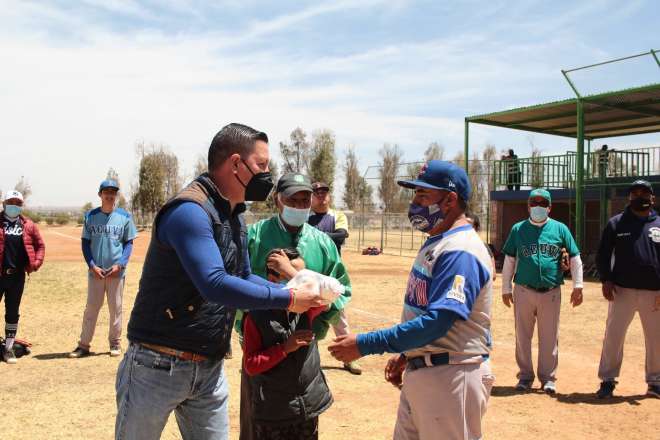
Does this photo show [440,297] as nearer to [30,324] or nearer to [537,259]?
[537,259]

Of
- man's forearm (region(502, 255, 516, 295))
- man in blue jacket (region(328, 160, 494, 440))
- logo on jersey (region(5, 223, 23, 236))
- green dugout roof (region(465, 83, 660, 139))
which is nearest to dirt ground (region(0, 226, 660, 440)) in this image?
man's forearm (region(502, 255, 516, 295))

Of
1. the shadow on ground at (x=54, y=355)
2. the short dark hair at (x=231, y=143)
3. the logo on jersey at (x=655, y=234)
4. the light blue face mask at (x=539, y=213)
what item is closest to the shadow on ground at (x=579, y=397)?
the logo on jersey at (x=655, y=234)

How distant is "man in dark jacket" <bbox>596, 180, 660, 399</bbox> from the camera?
6488 mm

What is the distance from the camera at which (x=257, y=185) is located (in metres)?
2.88

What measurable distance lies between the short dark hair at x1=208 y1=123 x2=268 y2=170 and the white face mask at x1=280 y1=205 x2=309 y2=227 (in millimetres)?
1627

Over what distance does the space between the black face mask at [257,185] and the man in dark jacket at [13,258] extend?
5.96m

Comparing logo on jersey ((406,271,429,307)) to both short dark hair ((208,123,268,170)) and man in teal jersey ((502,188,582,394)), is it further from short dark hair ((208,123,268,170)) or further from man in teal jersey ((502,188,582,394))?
man in teal jersey ((502,188,582,394))

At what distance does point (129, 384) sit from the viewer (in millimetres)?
2744

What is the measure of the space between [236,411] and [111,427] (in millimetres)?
1125

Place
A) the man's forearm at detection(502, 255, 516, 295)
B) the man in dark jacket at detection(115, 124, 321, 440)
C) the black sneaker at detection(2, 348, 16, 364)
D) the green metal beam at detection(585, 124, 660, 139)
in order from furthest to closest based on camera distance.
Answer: the green metal beam at detection(585, 124, 660, 139)
the black sneaker at detection(2, 348, 16, 364)
the man's forearm at detection(502, 255, 516, 295)
the man in dark jacket at detection(115, 124, 321, 440)

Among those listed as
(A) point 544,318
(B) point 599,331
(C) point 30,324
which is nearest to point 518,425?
(A) point 544,318

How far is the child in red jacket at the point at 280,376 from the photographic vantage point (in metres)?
3.40

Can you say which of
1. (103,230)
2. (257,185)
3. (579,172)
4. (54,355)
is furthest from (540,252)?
(579,172)

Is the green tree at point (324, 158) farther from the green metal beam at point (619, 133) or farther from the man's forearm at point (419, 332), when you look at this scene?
the man's forearm at point (419, 332)
